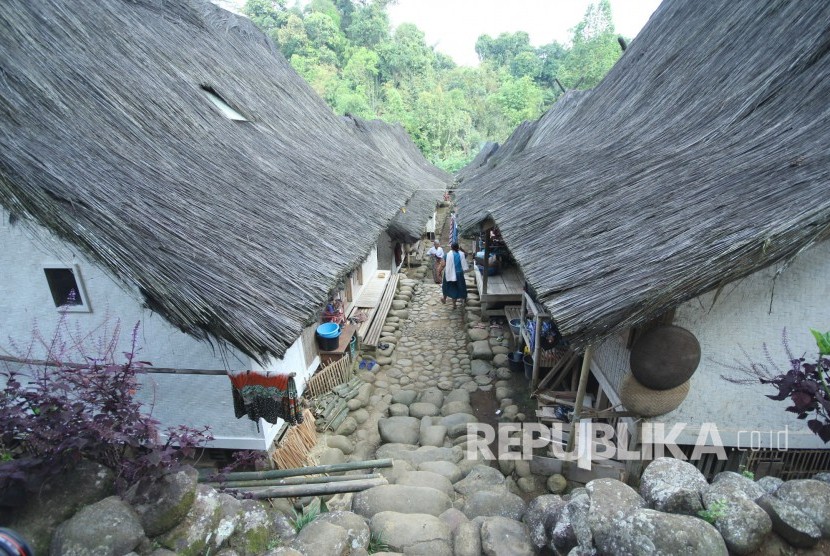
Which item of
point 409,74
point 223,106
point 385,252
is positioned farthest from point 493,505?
point 409,74

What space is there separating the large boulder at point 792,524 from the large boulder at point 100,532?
373cm

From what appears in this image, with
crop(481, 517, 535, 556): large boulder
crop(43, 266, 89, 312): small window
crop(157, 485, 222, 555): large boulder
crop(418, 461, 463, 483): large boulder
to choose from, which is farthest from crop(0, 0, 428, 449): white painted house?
crop(481, 517, 535, 556): large boulder

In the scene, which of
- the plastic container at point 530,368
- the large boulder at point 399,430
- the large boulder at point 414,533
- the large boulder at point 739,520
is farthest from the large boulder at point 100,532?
the plastic container at point 530,368

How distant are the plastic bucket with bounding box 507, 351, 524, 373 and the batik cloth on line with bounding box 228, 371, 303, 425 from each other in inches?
179

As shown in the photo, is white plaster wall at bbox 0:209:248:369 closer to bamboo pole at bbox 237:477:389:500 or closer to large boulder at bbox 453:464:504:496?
bamboo pole at bbox 237:477:389:500

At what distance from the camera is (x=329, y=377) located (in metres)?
7.38

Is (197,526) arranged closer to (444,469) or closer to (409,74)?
(444,469)

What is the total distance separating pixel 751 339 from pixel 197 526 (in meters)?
5.15

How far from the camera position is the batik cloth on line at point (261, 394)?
4762 mm

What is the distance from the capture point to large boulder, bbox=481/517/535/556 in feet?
10.4

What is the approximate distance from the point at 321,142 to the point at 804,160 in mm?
9756

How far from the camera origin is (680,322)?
409 cm

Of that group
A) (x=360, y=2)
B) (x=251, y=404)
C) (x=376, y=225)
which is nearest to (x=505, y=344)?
(x=376, y=225)

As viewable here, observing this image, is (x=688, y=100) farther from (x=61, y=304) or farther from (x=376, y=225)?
(x=61, y=304)
